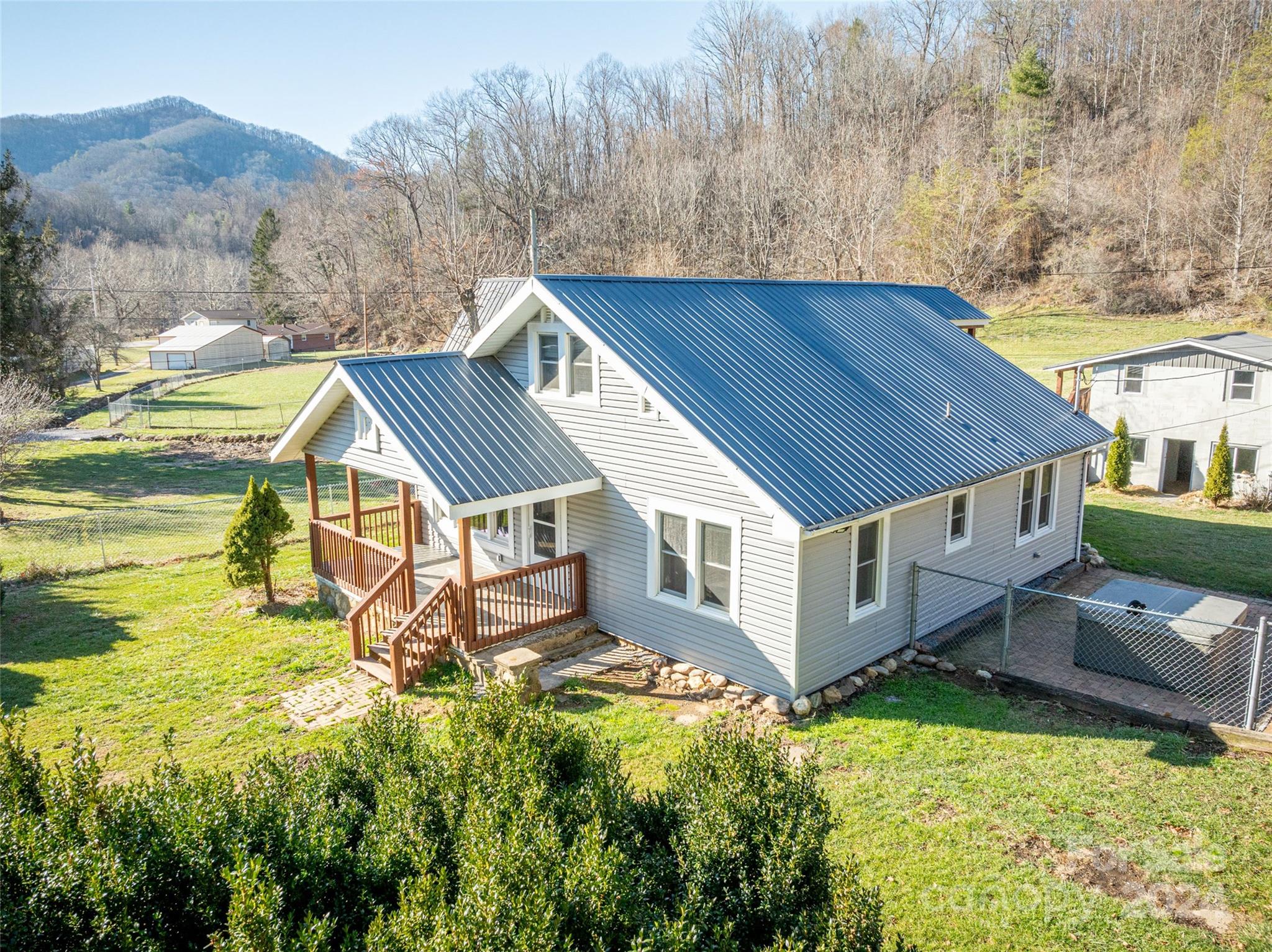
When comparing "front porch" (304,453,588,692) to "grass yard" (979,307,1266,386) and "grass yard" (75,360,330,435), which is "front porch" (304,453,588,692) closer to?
"grass yard" (75,360,330,435)

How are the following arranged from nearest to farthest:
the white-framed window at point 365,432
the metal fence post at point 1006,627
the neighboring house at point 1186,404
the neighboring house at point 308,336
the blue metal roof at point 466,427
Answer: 1. the metal fence post at point 1006,627
2. the blue metal roof at point 466,427
3. the white-framed window at point 365,432
4. the neighboring house at point 1186,404
5. the neighboring house at point 308,336

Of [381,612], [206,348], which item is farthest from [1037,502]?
[206,348]

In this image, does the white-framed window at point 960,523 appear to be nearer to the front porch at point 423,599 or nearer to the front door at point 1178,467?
the front porch at point 423,599

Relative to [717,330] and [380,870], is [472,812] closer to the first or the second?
[380,870]

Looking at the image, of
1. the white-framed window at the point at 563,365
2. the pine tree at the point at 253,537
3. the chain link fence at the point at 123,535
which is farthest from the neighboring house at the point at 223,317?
the white-framed window at the point at 563,365

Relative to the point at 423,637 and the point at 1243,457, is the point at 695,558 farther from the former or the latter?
the point at 1243,457

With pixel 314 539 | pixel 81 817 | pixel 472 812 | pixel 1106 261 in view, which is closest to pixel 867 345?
pixel 314 539
